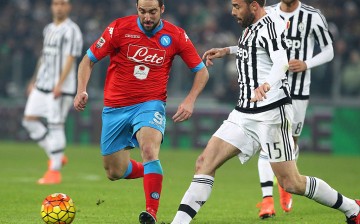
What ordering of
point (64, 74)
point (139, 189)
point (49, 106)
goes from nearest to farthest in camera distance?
point (139, 189) → point (64, 74) → point (49, 106)

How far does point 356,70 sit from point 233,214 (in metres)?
11.0

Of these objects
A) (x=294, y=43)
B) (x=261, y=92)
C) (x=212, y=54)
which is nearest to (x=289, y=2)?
(x=294, y=43)

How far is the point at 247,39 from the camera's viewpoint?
8.15 m

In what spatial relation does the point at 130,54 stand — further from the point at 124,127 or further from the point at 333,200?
the point at 333,200

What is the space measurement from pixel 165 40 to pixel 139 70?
41 cm

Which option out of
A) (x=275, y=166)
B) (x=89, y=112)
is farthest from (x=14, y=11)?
(x=275, y=166)

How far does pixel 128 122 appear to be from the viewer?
9.07 meters

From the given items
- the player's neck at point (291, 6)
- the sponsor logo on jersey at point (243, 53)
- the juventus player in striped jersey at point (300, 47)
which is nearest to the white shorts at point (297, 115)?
the juventus player in striped jersey at point (300, 47)

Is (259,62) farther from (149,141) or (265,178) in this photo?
(265,178)

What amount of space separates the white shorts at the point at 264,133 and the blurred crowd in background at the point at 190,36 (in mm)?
12239

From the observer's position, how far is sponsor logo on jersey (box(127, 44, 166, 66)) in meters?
8.90

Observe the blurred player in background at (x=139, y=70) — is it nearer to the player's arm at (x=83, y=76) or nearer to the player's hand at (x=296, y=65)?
the player's arm at (x=83, y=76)

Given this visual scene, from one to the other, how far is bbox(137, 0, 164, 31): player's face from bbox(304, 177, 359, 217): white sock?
2189 mm

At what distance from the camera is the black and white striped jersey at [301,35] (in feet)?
33.2
